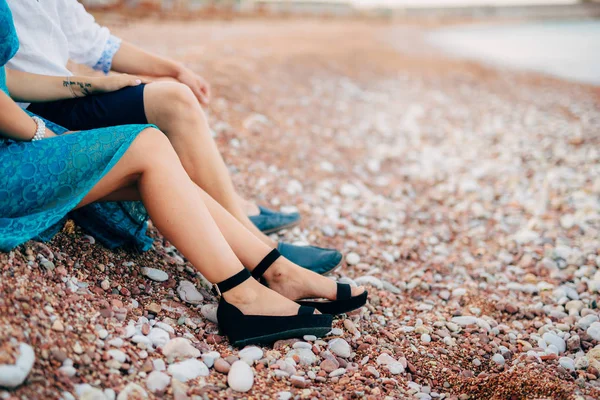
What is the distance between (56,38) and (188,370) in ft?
5.32

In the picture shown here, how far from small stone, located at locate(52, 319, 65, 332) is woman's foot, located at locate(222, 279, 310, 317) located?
0.60m

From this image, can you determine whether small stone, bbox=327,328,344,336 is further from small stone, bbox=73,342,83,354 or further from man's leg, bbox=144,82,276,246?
small stone, bbox=73,342,83,354

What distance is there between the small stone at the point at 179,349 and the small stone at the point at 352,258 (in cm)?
138

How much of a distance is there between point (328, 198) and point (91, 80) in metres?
2.22

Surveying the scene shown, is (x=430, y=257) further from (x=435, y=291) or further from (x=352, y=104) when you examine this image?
(x=352, y=104)

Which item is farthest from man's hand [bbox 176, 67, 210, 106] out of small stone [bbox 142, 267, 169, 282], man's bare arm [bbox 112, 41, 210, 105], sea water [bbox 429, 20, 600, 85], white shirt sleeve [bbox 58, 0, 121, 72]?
sea water [bbox 429, 20, 600, 85]

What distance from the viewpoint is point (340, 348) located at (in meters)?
2.14

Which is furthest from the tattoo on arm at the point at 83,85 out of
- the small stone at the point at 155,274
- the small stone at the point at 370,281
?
the small stone at the point at 370,281

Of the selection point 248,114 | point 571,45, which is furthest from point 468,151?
point 571,45

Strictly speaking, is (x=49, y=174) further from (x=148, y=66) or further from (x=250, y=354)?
(x=148, y=66)

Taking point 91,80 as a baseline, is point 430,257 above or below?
below

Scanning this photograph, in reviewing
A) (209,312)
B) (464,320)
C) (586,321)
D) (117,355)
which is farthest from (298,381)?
(586,321)

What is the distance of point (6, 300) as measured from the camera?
1.67 meters

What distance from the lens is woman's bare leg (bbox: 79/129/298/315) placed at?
185cm
